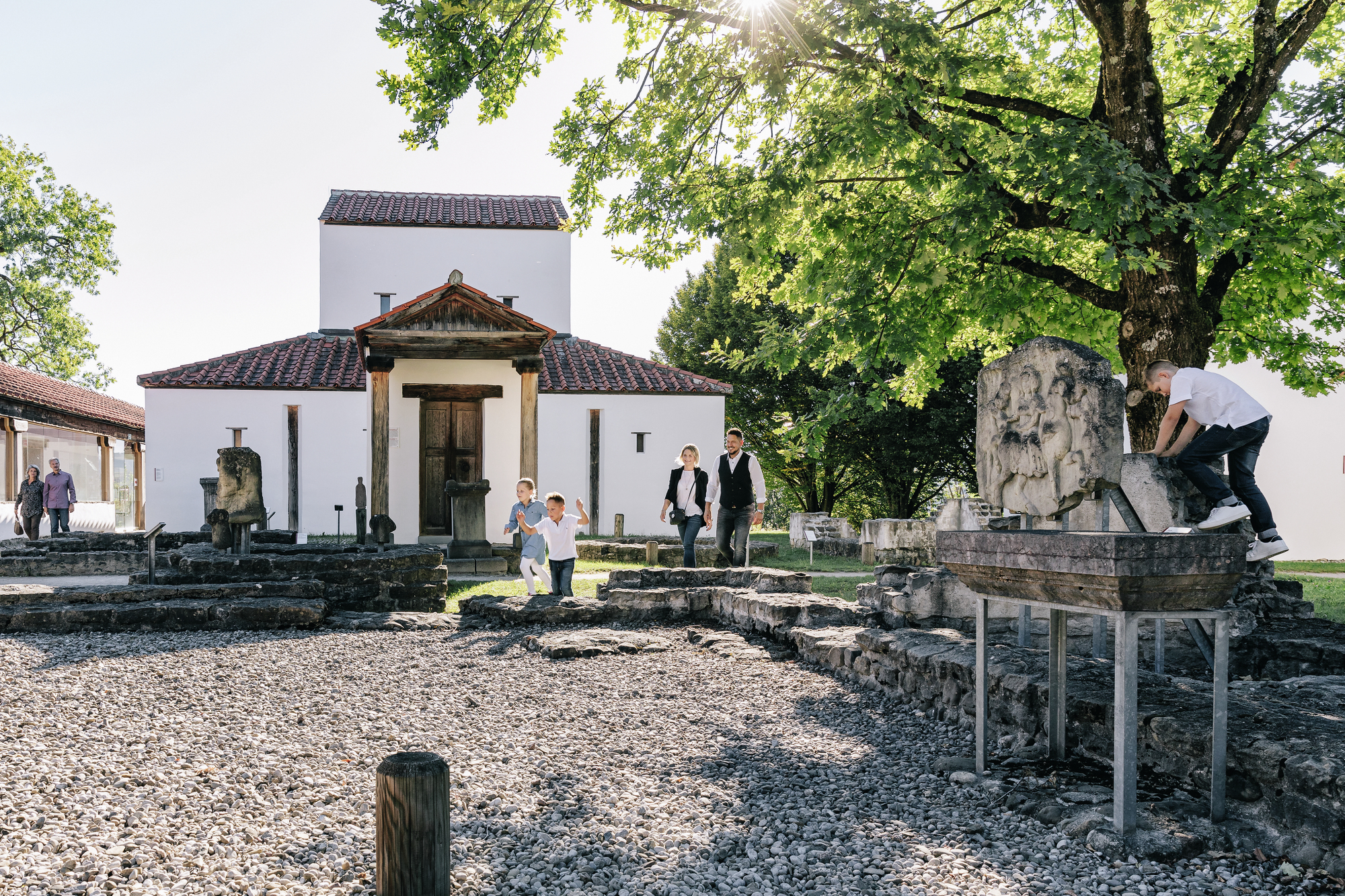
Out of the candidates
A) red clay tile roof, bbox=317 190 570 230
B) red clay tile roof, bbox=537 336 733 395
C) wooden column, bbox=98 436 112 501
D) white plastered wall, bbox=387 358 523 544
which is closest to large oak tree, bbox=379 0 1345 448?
white plastered wall, bbox=387 358 523 544

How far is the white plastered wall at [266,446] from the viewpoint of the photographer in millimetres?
20656

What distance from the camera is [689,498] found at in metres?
10.3

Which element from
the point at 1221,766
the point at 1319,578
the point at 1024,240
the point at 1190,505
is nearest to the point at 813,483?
the point at 1319,578

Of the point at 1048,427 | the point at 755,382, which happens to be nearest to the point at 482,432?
the point at 1048,427

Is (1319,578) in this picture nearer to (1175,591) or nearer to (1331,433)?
(1331,433)

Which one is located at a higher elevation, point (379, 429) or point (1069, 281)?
point (1069, 281)

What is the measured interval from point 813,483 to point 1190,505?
23634mm

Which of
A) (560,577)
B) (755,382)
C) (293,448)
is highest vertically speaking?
(755,382)

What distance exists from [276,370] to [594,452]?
7.89 metres

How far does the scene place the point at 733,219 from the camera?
9.41 m

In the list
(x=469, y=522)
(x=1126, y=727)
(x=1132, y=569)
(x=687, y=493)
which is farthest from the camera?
(x=469, y=522)

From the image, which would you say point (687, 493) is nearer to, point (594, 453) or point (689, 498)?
point (689, 498)

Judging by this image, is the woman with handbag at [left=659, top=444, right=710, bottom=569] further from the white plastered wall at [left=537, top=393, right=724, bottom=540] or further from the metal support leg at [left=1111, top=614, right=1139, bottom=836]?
the white plastered wall at [left=537, top=393, right=724, bottom=540]

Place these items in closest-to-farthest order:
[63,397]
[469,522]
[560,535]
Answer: [560,535], [469,522], [63,397]
